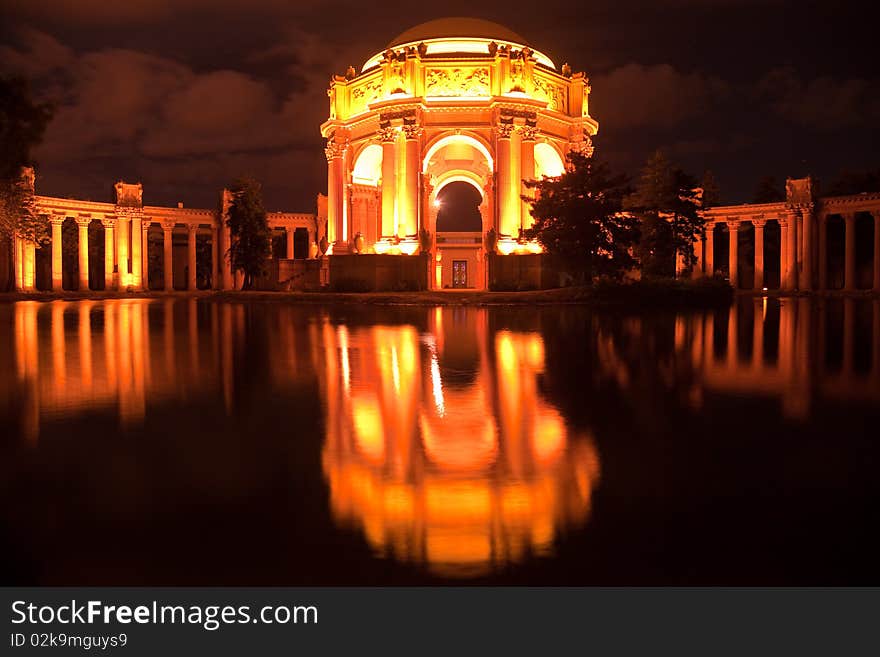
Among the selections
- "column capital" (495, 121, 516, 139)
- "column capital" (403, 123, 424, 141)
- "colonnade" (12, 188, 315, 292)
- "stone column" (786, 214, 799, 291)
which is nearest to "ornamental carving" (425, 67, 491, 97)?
"column capital" (403, 123, 424, 141)

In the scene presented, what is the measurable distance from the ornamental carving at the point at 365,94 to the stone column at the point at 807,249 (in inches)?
1355

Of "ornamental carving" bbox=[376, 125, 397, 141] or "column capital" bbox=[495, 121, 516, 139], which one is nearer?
"column capital" bbox=[495, 121, 516, 139]

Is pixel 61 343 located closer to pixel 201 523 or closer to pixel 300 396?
pixel 300 396

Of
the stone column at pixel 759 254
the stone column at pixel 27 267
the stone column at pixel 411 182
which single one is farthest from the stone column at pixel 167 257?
the stone column at pixel 759 254

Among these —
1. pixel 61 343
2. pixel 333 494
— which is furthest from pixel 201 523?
pixel 61 343

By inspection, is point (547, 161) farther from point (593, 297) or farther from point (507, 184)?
point (593, 297)

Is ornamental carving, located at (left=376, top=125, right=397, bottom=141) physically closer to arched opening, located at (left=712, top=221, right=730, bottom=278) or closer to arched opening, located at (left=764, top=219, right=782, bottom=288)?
arched opening, located at (left=712, top=221, right=730, bottom=278)

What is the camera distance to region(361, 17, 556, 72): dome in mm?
49562

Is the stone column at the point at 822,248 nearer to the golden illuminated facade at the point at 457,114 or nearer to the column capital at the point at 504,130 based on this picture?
the golden illuminated facade at the point at 457,114

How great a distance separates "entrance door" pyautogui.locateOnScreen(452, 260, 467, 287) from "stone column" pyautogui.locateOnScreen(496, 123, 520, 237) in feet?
52.2

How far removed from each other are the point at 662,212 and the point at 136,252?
44451 mm

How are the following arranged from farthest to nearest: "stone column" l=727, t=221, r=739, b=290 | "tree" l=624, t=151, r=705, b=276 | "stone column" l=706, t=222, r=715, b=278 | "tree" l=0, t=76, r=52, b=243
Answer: "stone column" l=706, t=222, r=715, b=278, "stone column" l=727, t=221, r=739, b=290, "tree" l=624, t=151, r=705, b=276, "tree" l=0, t=76, r=52, b=243

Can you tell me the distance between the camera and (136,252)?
211 ft

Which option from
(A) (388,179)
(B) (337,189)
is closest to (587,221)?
(A) (388,179)
